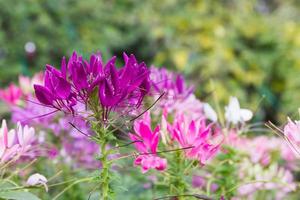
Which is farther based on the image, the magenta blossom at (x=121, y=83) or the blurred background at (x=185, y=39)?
the blurred background at (x=185, y=39)

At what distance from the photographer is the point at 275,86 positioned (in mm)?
4094

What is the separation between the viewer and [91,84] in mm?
669

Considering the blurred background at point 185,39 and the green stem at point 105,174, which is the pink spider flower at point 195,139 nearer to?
the green stem at point 105,174

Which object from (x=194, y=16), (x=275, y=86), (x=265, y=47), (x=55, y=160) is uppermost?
(x=194, y=16)

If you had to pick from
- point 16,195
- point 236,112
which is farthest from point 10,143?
point 236,112

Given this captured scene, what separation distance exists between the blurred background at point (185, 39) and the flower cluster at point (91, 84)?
110 inches

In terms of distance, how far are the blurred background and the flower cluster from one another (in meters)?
2.81

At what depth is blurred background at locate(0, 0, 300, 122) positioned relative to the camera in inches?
141

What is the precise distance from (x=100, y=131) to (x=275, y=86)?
11.5 ft

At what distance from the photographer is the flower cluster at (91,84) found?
0.67 metres

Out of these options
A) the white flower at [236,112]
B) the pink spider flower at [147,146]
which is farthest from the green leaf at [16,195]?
the white flower at [236,112]

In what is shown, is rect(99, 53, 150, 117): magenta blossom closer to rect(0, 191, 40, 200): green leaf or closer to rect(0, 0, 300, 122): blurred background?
rect(0, 191, 40, 200): green leaf

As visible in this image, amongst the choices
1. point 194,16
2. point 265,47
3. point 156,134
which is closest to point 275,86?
point 265,47

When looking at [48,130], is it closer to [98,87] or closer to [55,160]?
[55,160]
